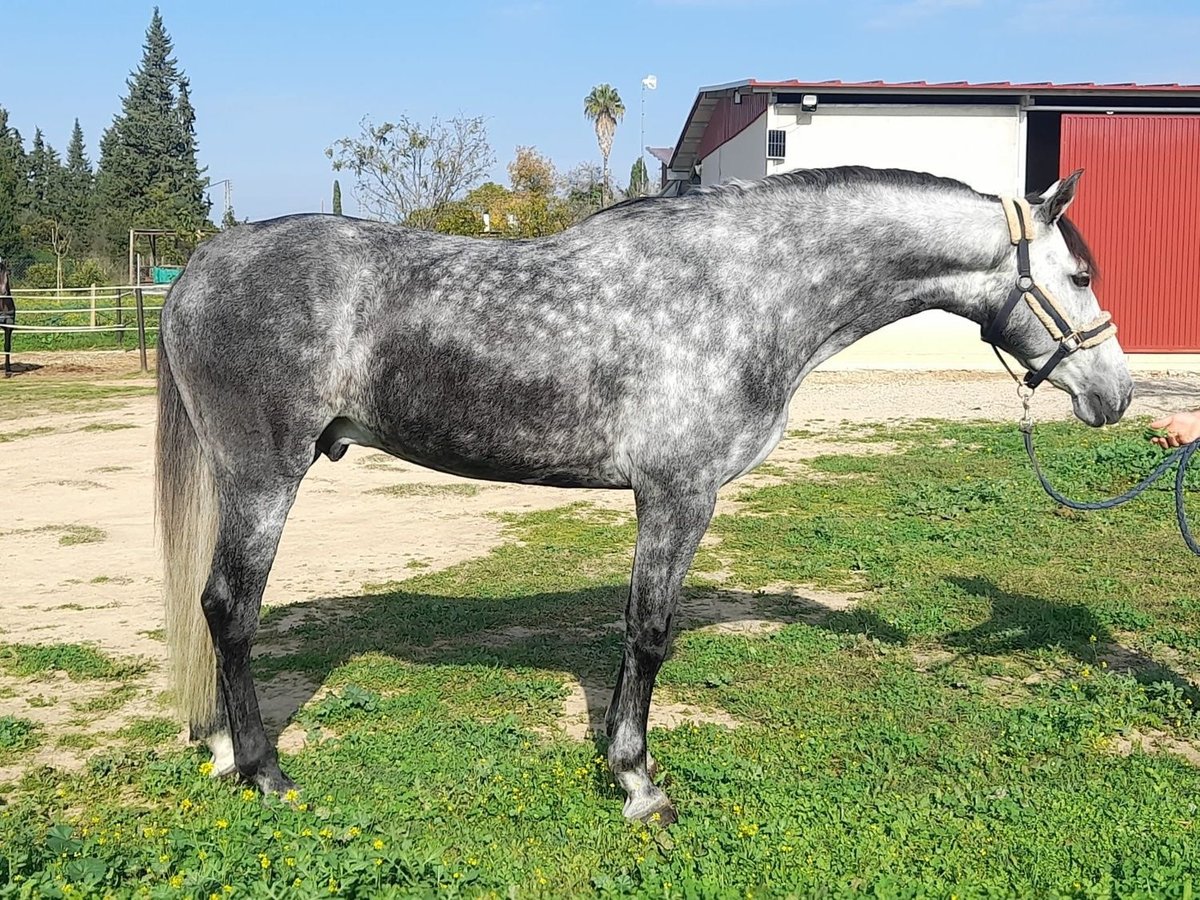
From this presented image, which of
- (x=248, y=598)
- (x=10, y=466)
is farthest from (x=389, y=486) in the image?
(x=248, y=598)

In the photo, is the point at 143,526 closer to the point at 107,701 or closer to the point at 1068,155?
the point at 107,701

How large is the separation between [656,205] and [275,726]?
250 centimetres

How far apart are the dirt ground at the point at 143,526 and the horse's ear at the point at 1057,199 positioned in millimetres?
2303

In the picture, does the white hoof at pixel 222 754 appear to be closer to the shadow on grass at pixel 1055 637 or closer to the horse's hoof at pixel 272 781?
the horse's hoof at pixel 272 781

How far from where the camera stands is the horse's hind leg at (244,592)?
12.0ft

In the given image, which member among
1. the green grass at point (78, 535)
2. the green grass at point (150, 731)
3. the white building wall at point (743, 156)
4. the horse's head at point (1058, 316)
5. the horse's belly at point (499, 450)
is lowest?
the green grass at point (150, 731)

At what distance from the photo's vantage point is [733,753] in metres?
3.99

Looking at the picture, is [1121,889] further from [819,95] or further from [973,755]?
[819,95]

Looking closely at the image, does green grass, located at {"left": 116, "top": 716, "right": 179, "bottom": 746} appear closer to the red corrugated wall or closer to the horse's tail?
the horse's tail

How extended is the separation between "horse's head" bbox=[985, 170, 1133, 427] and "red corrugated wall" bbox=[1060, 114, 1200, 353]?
620 inches

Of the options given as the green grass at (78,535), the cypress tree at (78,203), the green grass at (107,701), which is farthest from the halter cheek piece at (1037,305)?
the cypress tree at (78,203)

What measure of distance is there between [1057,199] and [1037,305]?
362mm

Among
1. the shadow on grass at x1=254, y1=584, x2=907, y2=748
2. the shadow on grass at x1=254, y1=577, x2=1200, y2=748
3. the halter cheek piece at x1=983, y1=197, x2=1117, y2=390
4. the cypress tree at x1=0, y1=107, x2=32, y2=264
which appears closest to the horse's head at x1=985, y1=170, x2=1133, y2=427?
the halter cheek piece at x1=983, y1=197, x2=1117, y2=390

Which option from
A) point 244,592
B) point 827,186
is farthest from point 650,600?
point 827,186
